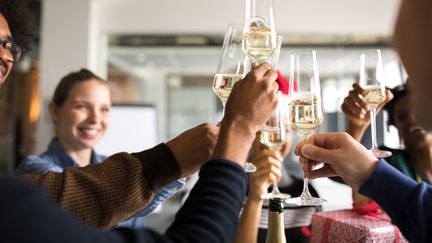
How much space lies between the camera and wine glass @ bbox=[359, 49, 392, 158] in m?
0.99

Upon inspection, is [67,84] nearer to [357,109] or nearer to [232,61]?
[232,61]

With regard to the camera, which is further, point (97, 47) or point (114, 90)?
point (114, 90)

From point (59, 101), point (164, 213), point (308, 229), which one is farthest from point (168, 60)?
point (308, 229)

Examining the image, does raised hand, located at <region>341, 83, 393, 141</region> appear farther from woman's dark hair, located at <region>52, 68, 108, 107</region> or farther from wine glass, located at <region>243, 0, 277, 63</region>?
woman's dark hair, located at <region>52, 68, 108, 107</region>

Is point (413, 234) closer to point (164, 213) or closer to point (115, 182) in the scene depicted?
point (115, 182)

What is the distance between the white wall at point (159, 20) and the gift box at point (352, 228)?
9.82 feet

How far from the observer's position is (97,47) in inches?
154

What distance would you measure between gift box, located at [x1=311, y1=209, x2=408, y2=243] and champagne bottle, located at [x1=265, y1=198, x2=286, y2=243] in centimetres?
13

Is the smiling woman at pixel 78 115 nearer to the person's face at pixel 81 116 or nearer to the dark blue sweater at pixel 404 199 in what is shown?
the person's face at pixel 81 116

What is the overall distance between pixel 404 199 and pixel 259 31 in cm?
44

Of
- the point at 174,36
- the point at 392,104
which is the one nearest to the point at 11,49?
the point at 392,104

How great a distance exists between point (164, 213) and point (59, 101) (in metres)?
0.98

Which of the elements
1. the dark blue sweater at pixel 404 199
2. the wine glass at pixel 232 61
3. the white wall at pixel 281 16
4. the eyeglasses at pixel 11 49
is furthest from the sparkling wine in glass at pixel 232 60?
the white wall at pixel 281 16

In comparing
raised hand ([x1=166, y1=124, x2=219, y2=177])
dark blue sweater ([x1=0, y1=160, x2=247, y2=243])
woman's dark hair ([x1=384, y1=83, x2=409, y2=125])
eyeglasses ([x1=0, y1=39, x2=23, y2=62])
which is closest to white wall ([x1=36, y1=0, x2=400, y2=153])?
woman's dark hair ([x1=384, y1=83, x2=409, y2=125])
